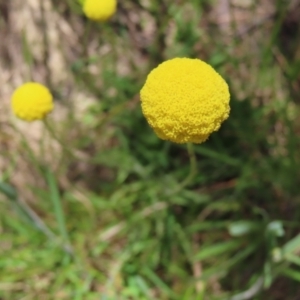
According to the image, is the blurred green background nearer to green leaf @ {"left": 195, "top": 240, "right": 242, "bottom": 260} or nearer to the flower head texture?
green leaf @ {"left": 195, "top": 240, "right": 242, "bottom": 260}

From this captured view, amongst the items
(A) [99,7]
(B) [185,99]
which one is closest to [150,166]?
(A) [99,7]

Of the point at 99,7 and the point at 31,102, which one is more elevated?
the point at 99,7

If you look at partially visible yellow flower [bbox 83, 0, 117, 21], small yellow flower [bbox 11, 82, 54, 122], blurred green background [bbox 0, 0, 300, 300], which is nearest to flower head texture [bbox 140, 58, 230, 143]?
small yellow flower [bbox 11, 82, 54, 122]

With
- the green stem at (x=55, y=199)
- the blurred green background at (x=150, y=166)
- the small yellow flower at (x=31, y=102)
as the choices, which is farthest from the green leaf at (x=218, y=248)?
the small yellow flower at (x=31, y=102)

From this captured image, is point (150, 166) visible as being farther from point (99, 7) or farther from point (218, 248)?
point (99, 7)

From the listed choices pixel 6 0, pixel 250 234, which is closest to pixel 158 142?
pixel 250 234
